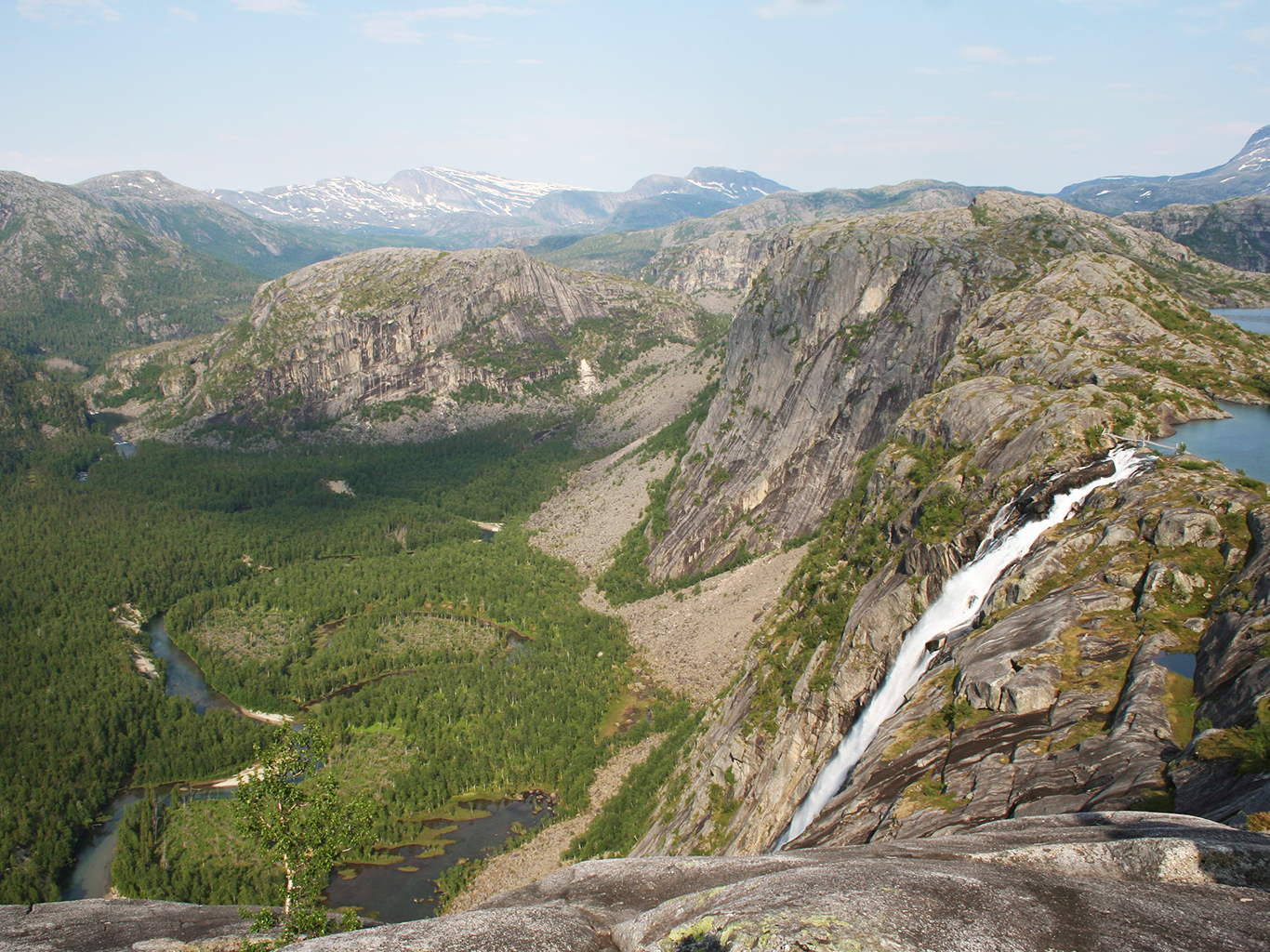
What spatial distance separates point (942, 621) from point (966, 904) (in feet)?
62.1

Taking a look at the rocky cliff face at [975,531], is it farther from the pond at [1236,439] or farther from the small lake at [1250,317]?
the small lake at [1250,317]

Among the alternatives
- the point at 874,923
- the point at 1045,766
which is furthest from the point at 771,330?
the point at 874,923

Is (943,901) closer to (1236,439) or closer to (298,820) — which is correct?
(298,820)

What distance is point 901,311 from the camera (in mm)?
67375

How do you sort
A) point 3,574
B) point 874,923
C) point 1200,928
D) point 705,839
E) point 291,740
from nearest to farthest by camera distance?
point 1200,928 < point 874,923 < point 291,740 < point 705,839 < point 3,574

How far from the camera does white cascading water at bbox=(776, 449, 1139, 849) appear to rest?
27.0m

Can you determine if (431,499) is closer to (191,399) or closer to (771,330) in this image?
(771,330)

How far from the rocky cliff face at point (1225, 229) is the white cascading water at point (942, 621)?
139457mm

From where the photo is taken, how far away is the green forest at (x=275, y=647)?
5275cm

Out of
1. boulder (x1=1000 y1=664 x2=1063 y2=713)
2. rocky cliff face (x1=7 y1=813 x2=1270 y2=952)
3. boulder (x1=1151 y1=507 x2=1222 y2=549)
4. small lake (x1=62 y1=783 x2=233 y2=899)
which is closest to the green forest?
small lake (x1=62 y1=783 x2=233 y2=899)

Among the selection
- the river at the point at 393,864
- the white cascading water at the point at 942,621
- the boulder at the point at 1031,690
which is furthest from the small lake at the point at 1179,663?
the river at the point at 393,864

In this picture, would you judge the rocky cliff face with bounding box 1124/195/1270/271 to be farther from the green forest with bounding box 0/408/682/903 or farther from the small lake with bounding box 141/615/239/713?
the small lake with bounding box 141/615/239/713

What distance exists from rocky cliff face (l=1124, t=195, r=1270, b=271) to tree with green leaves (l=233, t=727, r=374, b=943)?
534 ft

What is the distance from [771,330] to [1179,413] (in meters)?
51.4
